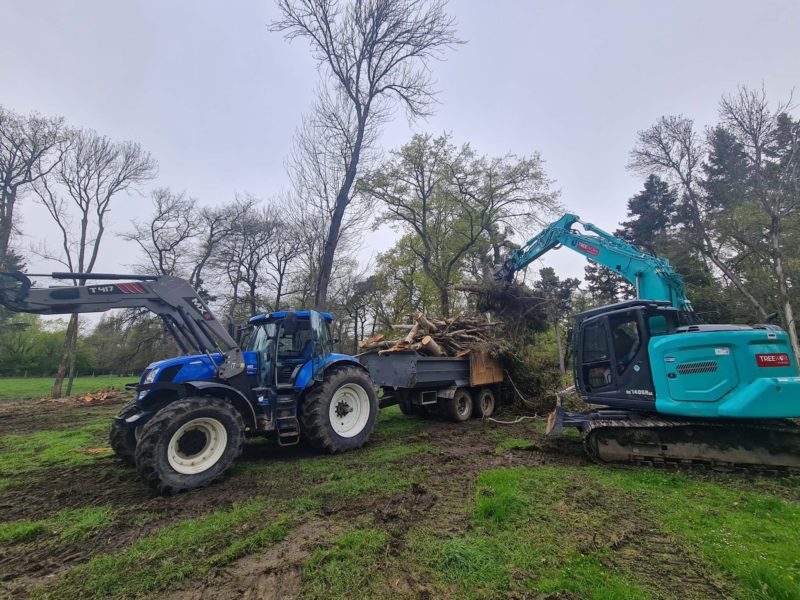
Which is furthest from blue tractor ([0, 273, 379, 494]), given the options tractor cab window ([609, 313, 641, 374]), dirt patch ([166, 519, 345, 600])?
tractor cab window ([609, 313, 641, 374])

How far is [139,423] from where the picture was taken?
5484 millimetres

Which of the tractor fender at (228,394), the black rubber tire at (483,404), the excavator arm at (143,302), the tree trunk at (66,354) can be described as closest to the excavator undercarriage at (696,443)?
the black rubber tire at (483,404)

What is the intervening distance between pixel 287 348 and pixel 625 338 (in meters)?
5.46

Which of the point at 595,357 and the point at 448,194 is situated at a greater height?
the point at 448,194

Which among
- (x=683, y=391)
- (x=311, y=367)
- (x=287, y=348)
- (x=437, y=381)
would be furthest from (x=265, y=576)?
(x=437, y=381)

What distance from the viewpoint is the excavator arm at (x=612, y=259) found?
762 cm

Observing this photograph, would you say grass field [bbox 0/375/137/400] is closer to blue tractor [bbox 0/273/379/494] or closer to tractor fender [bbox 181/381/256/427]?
blue tractor [bbox 0/273/379/494]

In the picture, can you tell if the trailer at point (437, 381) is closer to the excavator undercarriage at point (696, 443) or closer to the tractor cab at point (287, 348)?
the tractor cab at point (287, 348)

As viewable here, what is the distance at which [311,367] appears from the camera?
6.55m

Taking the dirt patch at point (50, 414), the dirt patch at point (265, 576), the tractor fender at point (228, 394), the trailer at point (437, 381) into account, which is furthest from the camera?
the dirt patch at point (50, 414)

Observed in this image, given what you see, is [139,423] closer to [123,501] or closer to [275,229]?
[123,501]

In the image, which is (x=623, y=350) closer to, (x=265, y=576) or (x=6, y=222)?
(x=265, y=576)

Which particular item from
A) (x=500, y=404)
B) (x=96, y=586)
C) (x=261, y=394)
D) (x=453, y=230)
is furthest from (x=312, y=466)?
(x=453, y=230)

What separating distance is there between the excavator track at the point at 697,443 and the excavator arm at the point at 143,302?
5.51m
